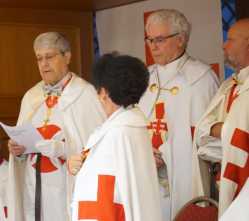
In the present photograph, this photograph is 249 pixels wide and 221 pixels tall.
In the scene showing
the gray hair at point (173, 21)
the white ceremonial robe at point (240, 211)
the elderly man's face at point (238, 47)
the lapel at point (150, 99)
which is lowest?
the white ceremonial robe at point (240, 211)

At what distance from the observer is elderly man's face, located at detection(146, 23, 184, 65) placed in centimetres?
452

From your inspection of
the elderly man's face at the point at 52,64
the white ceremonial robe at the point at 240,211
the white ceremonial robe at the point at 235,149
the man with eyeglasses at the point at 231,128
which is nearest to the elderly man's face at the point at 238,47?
the man with eyeglasses at the point at 231,128

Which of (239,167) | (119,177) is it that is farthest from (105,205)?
(239,167)

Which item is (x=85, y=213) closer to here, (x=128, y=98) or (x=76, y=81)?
(x=128, y=98)

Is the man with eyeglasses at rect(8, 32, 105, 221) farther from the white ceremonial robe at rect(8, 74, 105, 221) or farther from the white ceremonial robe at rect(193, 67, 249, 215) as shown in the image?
the white ceremonial robe at rect(193, 67, 249, 215)

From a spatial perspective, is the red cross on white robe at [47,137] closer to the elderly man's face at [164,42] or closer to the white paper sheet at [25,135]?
the white paper sheet at [25,135]

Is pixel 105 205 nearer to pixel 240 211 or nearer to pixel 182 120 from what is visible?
pixel 240 211

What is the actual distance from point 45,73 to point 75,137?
15.6 inches

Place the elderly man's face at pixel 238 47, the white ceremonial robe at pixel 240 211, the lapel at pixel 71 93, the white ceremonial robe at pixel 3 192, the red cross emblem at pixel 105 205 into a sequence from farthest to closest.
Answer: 1. the white ceremonial robe at pixel 3 192
2. the lapel at pixel 71 93
3. the elderly man's face at pixel 238 47
4. the red cross emblem at pixel 105 205
5. the white ceremonial robe at pixel 240 211

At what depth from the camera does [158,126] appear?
14.9ft

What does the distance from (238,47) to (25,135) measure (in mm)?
1197

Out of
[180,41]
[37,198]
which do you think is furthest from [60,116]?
[180,41]

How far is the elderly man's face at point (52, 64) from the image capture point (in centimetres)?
468

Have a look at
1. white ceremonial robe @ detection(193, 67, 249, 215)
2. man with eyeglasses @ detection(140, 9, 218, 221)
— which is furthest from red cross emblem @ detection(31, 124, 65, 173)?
white ceremonial robe @ detection(193, 67, 249, 215)
